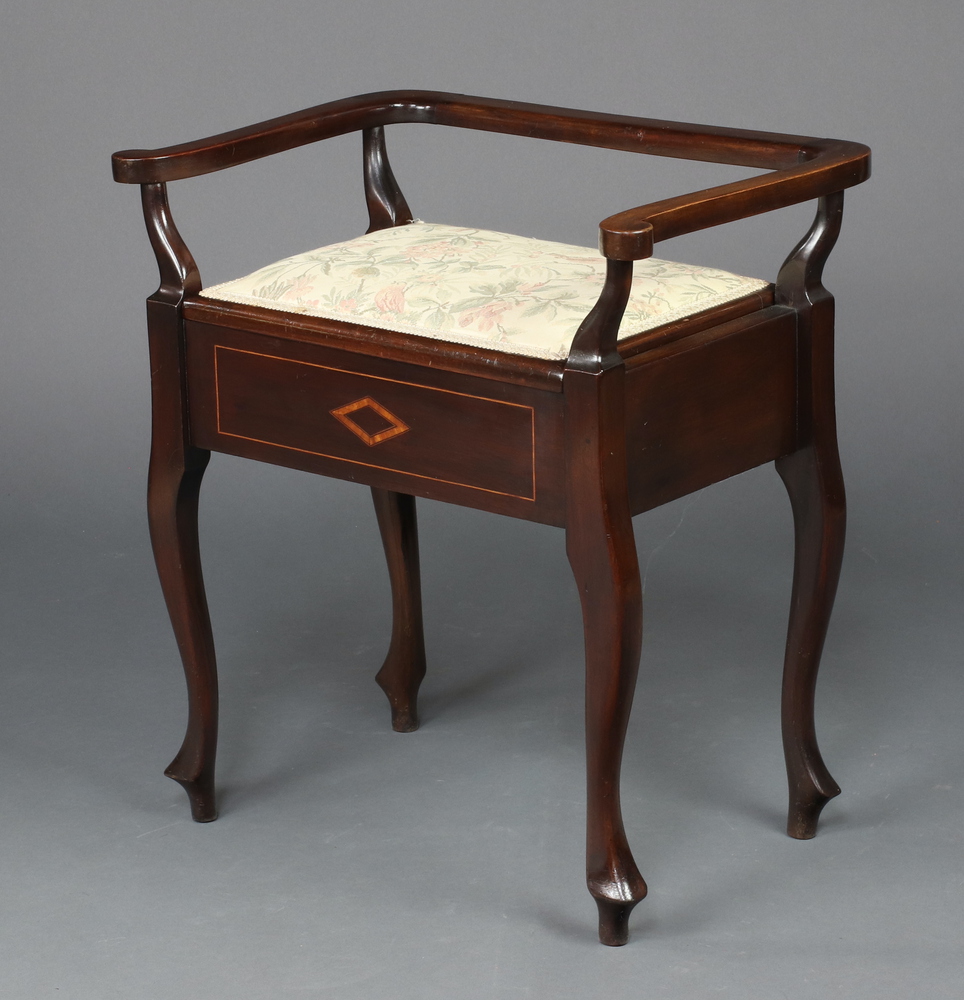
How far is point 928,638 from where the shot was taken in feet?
9.69

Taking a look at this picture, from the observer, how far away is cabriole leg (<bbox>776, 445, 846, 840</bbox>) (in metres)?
2.34

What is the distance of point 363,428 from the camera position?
2250 millimetres

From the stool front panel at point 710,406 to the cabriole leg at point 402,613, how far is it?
68 cm

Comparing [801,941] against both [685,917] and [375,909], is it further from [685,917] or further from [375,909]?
[375,909]

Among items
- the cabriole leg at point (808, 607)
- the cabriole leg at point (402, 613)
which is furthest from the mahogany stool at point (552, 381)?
the cabriole leg at point (402, 613)

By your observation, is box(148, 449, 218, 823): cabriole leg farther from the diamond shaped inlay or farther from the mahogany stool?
the diamond shaped inlay

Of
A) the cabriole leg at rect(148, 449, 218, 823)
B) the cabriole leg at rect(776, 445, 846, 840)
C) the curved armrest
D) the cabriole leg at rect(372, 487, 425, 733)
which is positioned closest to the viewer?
the curved armrest

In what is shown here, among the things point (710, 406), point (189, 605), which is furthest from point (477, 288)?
point (189, 605)

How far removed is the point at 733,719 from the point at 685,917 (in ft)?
1.67

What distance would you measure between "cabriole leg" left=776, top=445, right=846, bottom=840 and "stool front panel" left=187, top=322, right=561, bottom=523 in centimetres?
39

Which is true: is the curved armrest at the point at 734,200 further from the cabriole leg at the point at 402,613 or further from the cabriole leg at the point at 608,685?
the cabriole leg at the point at 402,613

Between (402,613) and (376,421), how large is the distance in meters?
0.65

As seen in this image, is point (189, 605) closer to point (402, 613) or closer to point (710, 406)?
point (402, 613)

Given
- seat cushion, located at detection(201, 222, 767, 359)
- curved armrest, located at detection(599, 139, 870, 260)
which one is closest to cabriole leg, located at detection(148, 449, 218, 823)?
seat cushion, located at detection(201, 222, 767, 359)
